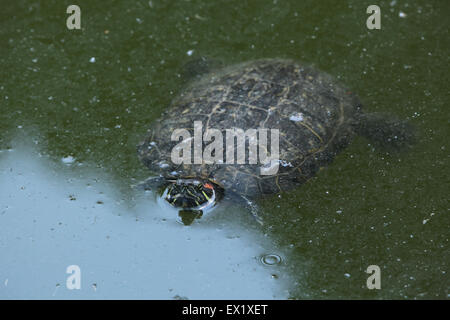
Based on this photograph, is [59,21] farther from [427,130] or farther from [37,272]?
[427,130]

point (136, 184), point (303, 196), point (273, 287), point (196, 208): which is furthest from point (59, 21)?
point (273, 287)

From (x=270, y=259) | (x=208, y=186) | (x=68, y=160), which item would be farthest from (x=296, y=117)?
(x=68, y=160)

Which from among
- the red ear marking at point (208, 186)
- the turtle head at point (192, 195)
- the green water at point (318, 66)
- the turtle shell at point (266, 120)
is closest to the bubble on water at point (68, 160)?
the green water at point (318, 66)

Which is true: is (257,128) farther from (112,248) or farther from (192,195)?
(112,248)

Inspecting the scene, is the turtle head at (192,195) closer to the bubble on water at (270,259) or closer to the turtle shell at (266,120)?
the turtle shell at (266,120)

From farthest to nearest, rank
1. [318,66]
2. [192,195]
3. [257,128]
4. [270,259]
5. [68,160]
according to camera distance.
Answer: [318,66], [68,160], [257,128], [192,195], [270,259]

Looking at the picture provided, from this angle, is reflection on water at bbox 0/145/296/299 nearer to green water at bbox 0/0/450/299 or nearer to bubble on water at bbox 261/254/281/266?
bubble on water at bbox 261/254/281/266

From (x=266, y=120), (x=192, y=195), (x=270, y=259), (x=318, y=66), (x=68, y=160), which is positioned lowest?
(x=270, y=259)
